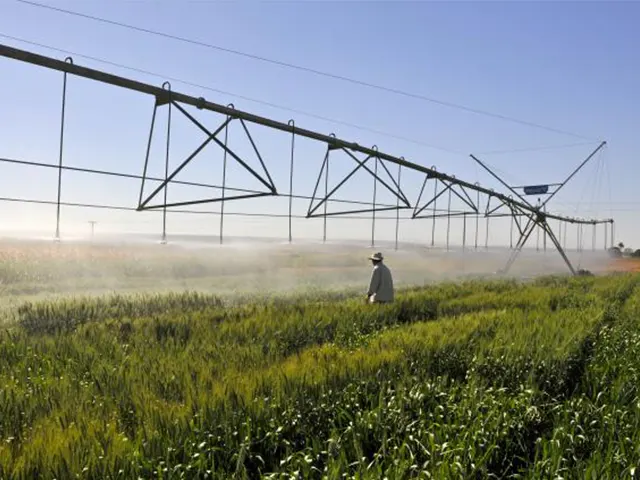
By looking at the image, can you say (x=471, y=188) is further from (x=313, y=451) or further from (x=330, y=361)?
(x=313, y=451)

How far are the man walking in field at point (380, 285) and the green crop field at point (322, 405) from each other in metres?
3.60

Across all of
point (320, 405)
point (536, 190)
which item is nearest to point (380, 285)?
point (320, 405)

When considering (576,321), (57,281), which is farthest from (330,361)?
(57,281)

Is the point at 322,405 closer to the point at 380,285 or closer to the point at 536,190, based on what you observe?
the point at 380,285

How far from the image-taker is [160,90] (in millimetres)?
9914

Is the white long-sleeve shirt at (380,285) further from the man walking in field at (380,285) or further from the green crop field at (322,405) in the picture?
the green crop field at (322,405)

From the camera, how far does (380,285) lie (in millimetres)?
12312

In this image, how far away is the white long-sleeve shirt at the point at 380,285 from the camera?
12.2 meters

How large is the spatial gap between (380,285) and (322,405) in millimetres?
8049

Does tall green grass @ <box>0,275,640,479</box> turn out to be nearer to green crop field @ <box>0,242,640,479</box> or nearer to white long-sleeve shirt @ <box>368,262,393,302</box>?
green crop field @ <box>0,242,640,479</box>

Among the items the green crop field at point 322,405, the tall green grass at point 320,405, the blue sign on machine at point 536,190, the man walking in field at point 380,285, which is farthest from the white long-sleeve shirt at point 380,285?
the blue sign on machine at point 536,190

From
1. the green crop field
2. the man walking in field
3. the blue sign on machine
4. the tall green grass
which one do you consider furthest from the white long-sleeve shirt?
the blue sign on machine

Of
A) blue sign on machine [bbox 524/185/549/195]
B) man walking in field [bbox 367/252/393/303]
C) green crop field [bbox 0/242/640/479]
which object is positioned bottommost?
green crop field [bbox 0/242/640/479]

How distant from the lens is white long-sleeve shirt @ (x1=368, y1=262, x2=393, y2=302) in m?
12.2
